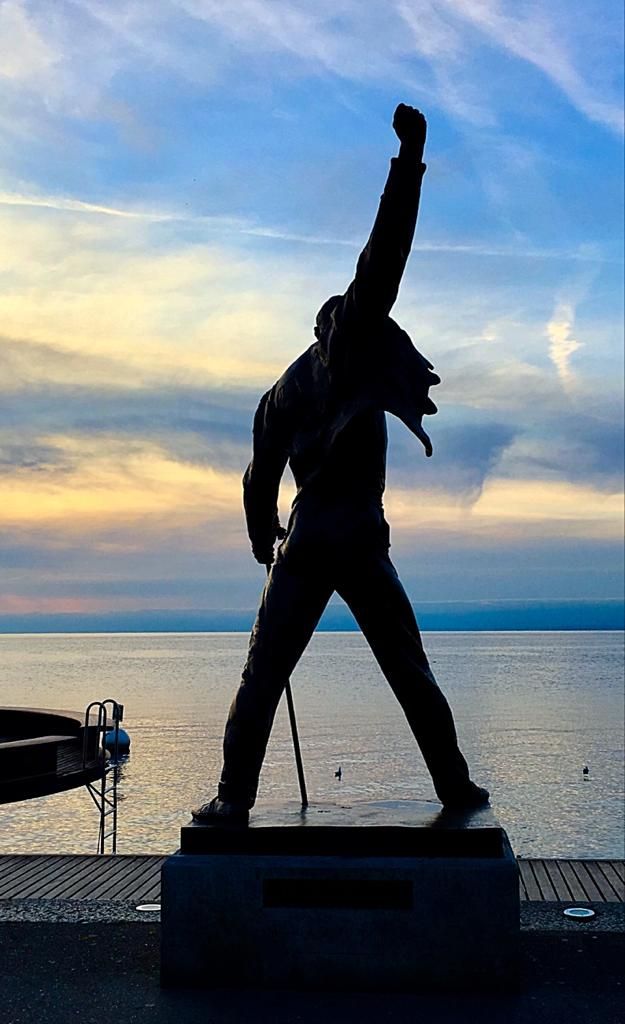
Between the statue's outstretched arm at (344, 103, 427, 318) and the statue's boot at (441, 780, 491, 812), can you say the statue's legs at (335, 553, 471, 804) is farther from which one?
the statue's outstretched arm at (344, 103, 427, 318)

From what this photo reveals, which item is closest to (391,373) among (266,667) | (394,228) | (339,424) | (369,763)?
(339,424)

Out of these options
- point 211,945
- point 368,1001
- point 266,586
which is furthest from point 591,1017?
point 266,586

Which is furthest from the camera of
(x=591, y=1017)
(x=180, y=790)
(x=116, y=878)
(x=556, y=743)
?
(x=556, y=743)

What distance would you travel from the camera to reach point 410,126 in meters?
4.96

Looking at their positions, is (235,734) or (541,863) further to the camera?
(541,863)

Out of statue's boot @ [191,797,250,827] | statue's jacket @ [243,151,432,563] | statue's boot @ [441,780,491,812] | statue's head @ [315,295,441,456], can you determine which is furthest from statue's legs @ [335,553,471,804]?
statue's boot @ [191,797,250,827]

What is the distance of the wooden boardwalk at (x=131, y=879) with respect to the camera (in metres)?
7.87

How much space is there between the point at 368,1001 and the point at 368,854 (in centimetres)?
65

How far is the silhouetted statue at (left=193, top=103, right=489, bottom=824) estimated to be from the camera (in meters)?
5.72

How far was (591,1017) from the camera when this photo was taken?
4852 millimetres

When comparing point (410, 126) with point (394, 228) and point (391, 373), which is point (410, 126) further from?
point (391, 373)

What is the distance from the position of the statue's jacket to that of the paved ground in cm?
218

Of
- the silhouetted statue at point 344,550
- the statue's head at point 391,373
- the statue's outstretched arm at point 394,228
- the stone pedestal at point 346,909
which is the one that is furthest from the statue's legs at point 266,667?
the statue's outstretched arm at point 394,228

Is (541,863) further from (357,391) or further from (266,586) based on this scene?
(357,391)
